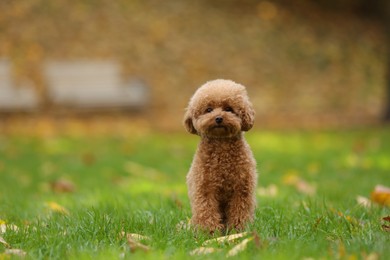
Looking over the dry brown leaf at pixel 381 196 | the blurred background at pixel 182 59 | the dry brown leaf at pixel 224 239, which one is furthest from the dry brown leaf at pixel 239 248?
the blurred background at pixel 182 59

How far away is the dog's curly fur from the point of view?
371 cm

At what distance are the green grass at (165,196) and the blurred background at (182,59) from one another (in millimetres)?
2561

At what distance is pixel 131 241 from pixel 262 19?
17.7 meters

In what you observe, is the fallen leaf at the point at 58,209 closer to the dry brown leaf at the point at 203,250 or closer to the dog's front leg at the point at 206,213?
the dog's front leg at the point at 206,213

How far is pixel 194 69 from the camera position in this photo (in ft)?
58.9

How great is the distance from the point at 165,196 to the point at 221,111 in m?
2.67

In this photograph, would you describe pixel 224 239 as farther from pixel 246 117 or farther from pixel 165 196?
pixel 165 196

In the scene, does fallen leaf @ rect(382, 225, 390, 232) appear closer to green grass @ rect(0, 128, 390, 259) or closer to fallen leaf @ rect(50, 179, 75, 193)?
green grass @ rect(0, 128, 390, 259)

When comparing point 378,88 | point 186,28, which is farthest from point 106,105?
point 378,88

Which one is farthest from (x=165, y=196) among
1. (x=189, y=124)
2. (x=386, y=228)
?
(x=386, y=228)

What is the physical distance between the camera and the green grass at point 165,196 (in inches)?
138

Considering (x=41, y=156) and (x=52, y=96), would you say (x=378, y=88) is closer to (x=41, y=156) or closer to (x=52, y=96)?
(x=52, y=96)

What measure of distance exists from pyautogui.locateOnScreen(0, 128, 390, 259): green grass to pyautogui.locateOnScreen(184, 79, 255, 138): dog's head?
0.65 meters

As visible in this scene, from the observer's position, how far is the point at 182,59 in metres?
18.4
